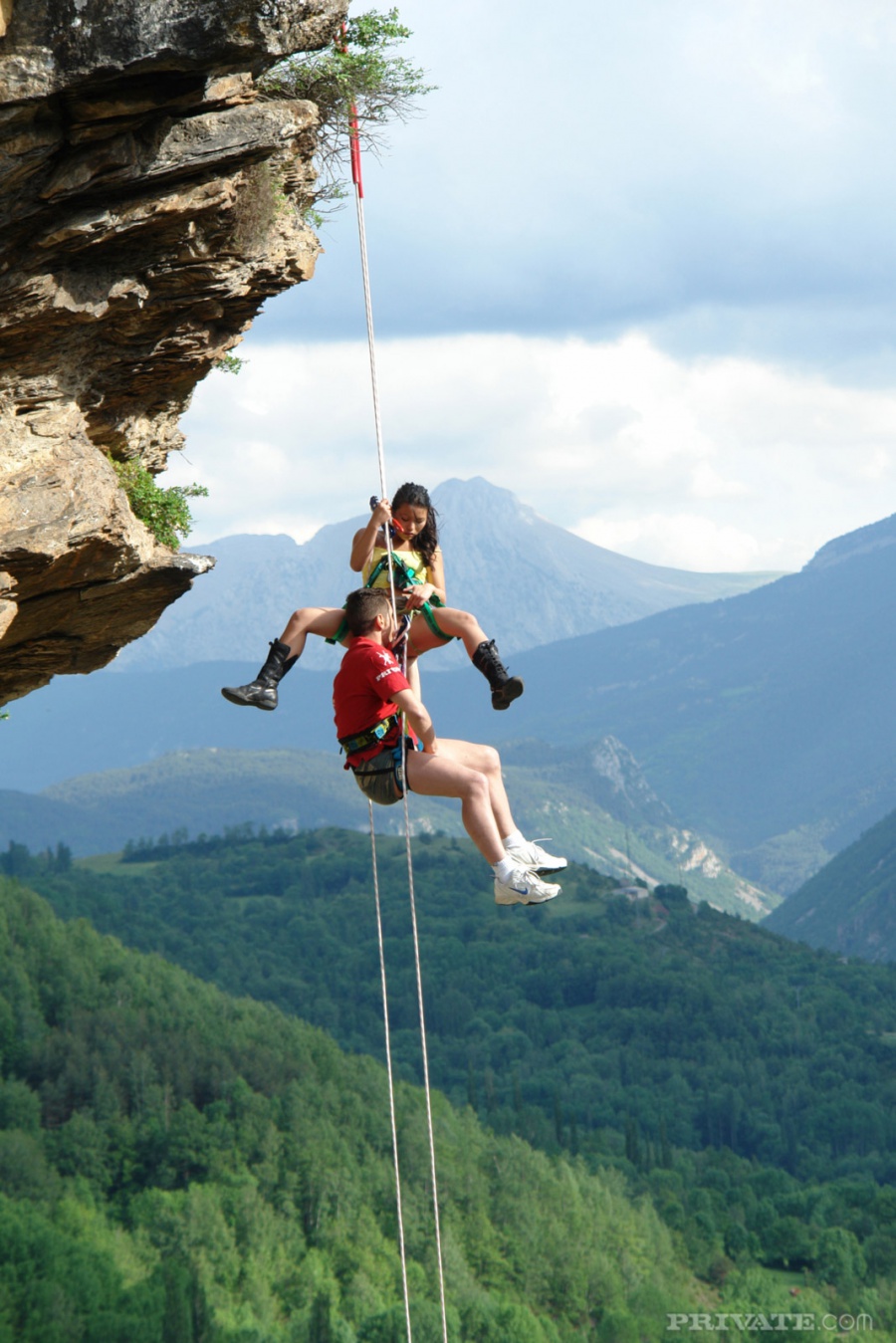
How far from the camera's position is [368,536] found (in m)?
12.1

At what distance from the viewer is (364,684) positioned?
11641mm

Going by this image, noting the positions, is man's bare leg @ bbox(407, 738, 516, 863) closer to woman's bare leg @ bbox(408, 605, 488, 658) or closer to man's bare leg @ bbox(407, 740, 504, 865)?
man's bare leg @ bbox(407, 740, 504, 865)

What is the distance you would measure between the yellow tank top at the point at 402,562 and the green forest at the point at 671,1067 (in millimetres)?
106155

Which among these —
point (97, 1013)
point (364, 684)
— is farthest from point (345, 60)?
point (97, 1013)

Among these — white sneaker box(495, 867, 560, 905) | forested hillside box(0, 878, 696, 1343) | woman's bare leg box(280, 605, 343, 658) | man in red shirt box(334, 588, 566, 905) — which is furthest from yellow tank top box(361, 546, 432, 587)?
forested hillside box(0, 878, 696, 1343)

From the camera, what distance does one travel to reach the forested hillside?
323ft

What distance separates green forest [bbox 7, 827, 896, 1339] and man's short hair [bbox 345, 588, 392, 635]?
350 feet

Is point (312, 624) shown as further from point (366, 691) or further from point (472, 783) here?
point (472, 783)

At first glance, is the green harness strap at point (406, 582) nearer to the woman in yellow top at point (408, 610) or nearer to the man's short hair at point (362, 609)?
the woman in yellow top at point (408, 610)

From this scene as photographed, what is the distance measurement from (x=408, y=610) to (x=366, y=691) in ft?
2.81

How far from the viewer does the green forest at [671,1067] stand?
12025 centimetres

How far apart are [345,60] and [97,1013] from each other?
12318 cm

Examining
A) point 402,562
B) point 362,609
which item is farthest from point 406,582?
point 362,609

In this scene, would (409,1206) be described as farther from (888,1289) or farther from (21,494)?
(21,494)
